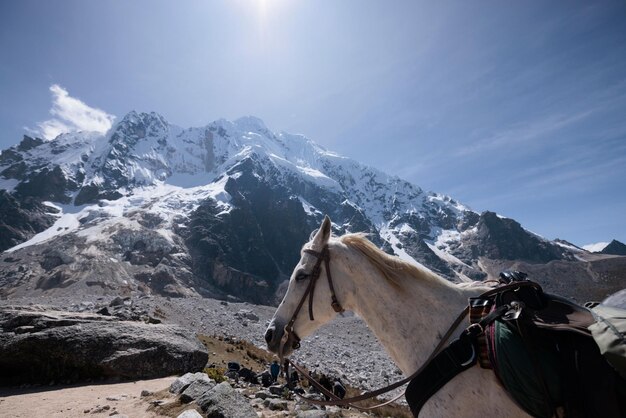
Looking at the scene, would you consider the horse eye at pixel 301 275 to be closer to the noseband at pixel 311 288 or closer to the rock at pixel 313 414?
the noseband at pixel 311 288

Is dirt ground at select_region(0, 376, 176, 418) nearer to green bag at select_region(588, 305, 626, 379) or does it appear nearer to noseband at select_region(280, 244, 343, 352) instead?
noseband at select_region(280, 244, 343, 352)

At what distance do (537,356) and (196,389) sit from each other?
8083mm

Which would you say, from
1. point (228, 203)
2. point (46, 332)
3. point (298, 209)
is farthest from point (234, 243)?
point (46, 332)

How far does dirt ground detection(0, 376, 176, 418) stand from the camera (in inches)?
314

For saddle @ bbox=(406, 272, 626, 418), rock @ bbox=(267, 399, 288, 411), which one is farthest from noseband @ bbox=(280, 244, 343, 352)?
rock @ bbox=(267, 399, 288, 411)

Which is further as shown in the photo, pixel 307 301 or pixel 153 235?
pixel 153 235

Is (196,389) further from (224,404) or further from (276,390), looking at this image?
(276,390)

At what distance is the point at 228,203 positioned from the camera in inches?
6358

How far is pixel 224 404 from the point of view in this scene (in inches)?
274

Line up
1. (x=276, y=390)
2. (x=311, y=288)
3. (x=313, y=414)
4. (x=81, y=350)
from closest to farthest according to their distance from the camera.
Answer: (x=311, y=288) < (x=313, y=414) < (x=276, y=390) < (x=81, y=350)

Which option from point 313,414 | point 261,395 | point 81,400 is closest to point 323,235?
point 313,414

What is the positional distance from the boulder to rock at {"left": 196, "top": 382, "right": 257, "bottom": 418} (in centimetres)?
547

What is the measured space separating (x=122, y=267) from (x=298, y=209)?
3387 inches

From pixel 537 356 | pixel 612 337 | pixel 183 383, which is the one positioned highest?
pixel 612 337
